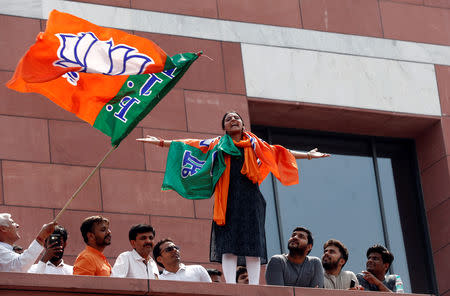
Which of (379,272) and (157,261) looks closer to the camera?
(157,261)

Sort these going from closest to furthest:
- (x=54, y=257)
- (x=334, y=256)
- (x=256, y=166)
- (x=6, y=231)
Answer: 1. (x=6, y=231)
2. (x=54, y=257)
3. (x=256, y=166)
4. (x=334, y=256)

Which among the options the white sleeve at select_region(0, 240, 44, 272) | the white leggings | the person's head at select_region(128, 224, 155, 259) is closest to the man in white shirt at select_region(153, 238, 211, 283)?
the white leggings

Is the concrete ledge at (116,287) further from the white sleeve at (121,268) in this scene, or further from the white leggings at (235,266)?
the white sleeve at (121,268)

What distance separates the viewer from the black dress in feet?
53.6

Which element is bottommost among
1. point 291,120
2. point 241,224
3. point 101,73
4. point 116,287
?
point 116,287

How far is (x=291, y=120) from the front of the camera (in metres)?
21.8

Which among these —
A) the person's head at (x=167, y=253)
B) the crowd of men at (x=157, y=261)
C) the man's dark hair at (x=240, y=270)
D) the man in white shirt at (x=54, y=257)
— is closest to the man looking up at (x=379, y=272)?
the crowd of men at (x=157, y=261)

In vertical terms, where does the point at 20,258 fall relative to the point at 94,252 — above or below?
below

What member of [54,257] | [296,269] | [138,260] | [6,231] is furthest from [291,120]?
[6,231]

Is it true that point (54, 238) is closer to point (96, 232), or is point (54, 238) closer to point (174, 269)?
point (96, 232)

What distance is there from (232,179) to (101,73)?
2022 millimetres

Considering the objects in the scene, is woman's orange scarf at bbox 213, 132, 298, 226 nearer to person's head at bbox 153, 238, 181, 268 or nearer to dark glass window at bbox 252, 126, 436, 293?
person's head at bbox 153, 238, 181, 268

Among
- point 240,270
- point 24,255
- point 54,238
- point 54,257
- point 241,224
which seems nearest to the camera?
point 24,255

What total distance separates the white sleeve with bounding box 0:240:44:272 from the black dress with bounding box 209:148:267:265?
8.63ft
